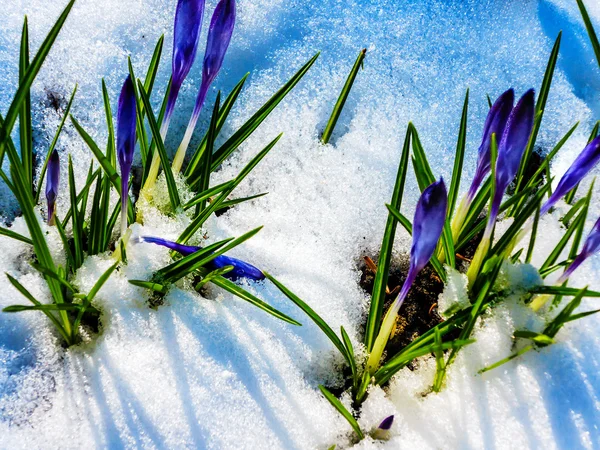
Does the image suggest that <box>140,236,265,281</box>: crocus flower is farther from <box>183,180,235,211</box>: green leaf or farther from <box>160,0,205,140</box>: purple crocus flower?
<box>160,0,205,140</box>: purple crocus flower

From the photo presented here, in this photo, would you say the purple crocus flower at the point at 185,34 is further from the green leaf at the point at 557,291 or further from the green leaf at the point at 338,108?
the green leaf at the point at 557,291

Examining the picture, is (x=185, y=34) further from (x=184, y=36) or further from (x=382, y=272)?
(x=382, y=272)

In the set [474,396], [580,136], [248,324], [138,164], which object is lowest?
[474,396]

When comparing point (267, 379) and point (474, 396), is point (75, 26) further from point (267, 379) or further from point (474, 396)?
point (474, 396)

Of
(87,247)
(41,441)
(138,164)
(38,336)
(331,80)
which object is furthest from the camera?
(331,80)

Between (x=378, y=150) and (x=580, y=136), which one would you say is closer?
(x=378, y=150)

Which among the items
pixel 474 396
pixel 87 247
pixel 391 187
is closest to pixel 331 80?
pixel 391 187

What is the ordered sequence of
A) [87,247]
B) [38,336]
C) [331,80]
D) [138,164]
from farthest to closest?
[331,80] < [138,164] < [87,247] < [38,336]
